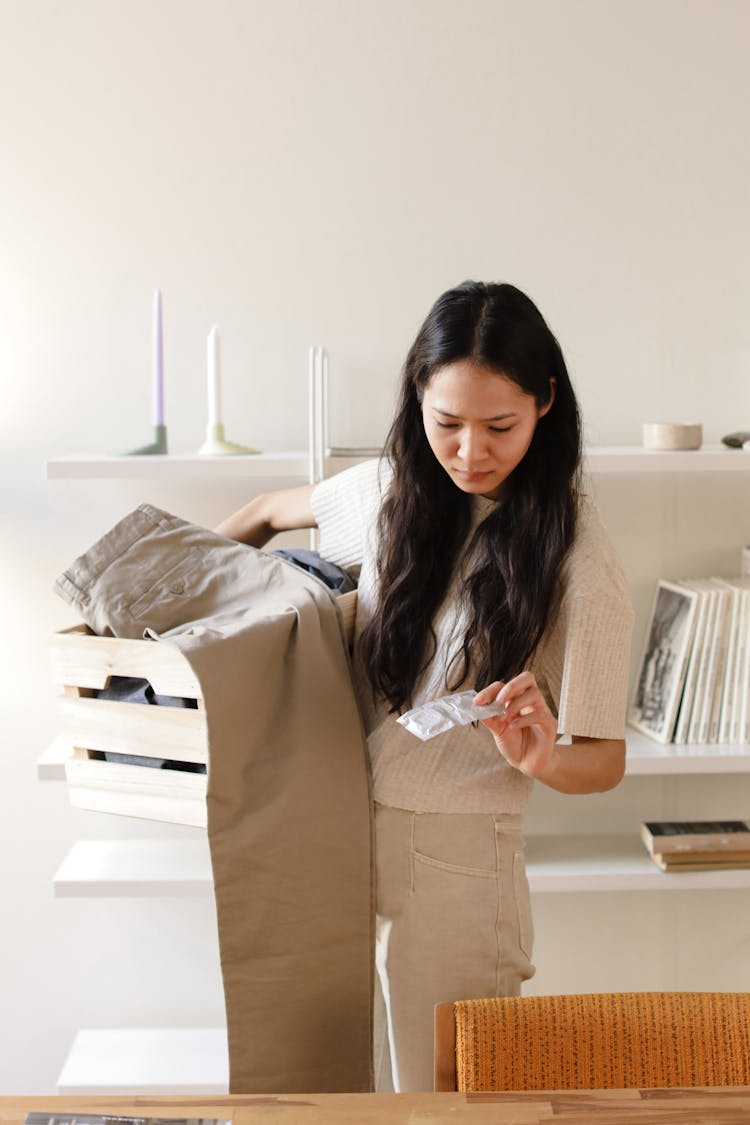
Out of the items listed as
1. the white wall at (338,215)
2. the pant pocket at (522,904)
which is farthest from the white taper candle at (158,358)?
the pant pocket at (522,904)

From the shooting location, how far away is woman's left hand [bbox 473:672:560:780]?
1128 mm

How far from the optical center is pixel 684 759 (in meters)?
1.91

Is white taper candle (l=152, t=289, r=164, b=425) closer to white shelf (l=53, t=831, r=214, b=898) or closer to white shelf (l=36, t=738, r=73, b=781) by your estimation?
white shelf (l=36, t=738, r=73, b=781)

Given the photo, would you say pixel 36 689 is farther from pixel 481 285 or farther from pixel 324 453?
pixel 481 285

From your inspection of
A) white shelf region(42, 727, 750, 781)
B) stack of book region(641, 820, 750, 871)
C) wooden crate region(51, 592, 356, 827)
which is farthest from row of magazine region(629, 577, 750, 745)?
wooden crate region(51, 592, 356, 827)

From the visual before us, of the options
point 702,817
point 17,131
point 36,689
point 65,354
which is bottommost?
point 702,817

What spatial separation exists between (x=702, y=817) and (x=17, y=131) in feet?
5.72

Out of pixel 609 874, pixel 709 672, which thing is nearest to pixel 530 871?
pixel 609 874

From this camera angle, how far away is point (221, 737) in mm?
1229

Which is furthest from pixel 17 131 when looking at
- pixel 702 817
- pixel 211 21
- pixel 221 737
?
pixel 702 817

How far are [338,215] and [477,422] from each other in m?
0.94

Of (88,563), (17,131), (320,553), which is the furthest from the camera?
(17,131)

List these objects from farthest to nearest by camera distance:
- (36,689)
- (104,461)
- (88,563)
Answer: (36,689)
(104,461)
(88,563)

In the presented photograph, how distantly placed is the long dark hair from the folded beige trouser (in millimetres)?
83
